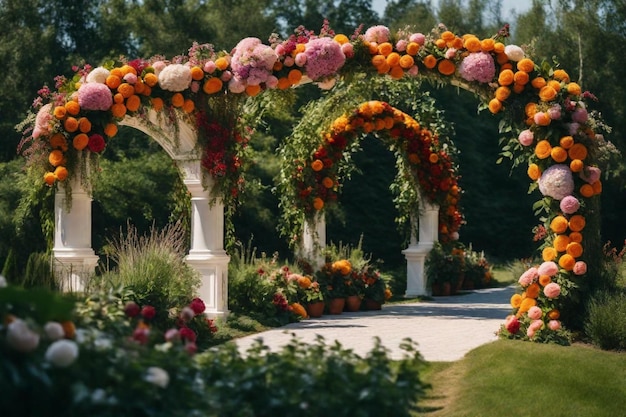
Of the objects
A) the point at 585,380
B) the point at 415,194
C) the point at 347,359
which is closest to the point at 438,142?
the point at 415,194

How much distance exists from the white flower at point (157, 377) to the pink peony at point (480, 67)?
7621 mm

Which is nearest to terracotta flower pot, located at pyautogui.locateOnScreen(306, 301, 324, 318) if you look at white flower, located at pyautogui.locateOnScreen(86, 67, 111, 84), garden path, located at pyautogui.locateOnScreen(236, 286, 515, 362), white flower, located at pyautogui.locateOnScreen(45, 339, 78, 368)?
garden path, located at pyautogui.locateOnScreen(236, 286, 515, 362)

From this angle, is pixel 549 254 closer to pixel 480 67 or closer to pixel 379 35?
pixel 480 67

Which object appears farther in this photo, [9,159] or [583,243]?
[9,159]

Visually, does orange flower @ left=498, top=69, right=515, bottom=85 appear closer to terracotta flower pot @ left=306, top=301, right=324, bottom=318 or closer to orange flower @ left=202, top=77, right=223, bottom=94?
orange flower @ left=202, top=77, right=223, bottom=94

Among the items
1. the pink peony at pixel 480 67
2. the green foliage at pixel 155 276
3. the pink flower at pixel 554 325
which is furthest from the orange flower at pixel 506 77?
the green foliage at pixel 155 276

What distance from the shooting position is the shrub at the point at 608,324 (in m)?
9.20

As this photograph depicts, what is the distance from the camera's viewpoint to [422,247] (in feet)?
55.8

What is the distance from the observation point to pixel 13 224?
16.5 meters

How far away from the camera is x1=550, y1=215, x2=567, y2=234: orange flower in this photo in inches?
391

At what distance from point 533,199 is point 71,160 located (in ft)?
56.6

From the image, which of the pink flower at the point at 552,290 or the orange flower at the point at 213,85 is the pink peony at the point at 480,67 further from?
the orange flower at the point at 213,85

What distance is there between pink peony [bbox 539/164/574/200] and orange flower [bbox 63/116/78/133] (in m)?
4.83

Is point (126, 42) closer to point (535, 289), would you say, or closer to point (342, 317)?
point (342, 317)
